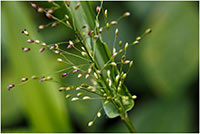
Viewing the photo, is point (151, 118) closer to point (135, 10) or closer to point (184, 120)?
point (184, 120)

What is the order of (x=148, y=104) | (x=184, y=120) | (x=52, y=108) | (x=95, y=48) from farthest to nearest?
1. (x=148, y=104)
2. (x=184, y=120)
3. (x=52, y=108)
4. (x=95, y=48)

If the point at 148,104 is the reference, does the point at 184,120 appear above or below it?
below

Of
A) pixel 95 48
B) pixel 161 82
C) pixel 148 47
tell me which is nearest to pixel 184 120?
pixel 161 82

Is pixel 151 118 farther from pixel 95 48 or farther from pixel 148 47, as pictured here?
pixel 95 48

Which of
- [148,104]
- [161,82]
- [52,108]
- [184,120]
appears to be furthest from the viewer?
[148,104]

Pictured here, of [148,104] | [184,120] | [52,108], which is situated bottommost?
[184,120]

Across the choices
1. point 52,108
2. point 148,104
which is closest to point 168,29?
point 148,104

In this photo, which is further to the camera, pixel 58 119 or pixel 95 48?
pixel 58 119
